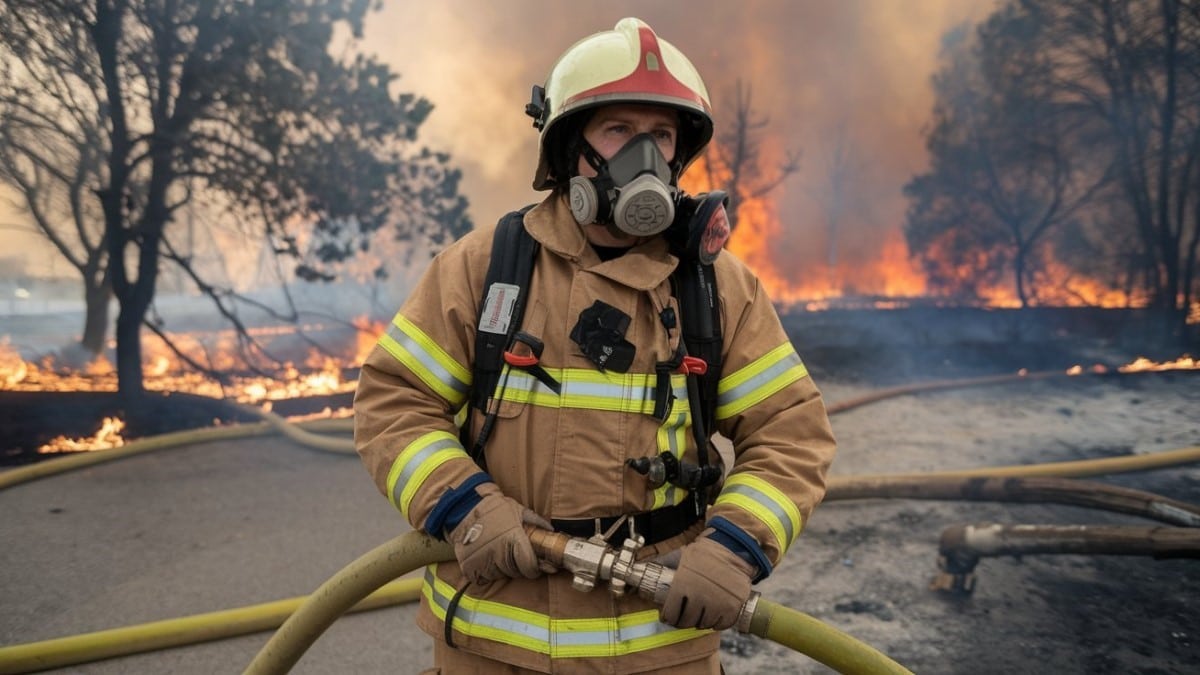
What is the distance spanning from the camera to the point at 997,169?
12477 mm

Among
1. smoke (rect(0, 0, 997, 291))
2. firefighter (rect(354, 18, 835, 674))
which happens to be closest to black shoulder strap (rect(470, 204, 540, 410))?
firefighter (rect(354, 18, 835, 674))

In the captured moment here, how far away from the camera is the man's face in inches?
66.7

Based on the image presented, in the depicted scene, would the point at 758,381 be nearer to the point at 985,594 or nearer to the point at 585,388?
the point at 585,388

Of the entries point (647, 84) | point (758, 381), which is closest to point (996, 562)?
point (758, 381)

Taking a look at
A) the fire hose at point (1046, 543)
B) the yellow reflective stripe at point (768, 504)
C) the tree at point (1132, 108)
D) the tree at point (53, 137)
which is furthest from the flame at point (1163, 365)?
the tree at point (53, 137)

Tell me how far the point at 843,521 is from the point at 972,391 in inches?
218

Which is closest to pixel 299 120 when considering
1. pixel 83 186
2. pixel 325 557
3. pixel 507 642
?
pixel 83 186

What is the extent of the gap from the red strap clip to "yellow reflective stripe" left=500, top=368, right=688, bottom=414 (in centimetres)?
9

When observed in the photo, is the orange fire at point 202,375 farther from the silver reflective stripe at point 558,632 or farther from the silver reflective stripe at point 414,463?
the silver reflective stripe at point 558,632

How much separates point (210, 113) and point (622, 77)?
22.4 ft

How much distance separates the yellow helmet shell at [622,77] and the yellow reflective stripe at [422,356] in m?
0.65

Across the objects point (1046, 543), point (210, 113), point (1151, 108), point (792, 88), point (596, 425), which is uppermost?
point (792, 88)

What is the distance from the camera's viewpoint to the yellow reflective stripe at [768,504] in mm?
1482

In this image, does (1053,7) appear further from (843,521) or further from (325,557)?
(325,557)
